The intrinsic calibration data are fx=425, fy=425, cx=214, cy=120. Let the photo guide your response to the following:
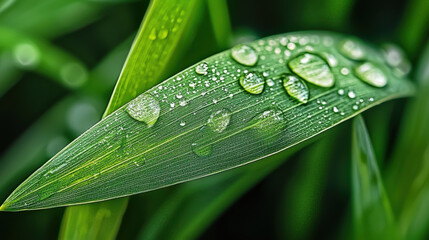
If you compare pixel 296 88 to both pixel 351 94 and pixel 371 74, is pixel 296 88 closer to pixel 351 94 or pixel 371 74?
pixel 351 94

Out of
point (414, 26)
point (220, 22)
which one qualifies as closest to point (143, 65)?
point (220, 22)

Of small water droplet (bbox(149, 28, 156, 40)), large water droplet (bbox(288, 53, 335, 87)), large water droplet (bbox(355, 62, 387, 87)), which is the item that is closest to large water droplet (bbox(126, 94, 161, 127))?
small water droplet (bbox(149, 28, 156, 40))

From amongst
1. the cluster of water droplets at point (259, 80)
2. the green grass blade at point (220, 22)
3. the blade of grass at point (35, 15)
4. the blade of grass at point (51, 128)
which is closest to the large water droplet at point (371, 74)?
the cluster of water droplets at point (259, 80)

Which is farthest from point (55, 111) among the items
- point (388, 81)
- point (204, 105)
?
point (388, 81)

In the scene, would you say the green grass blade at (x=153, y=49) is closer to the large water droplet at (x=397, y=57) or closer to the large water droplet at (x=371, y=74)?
the large water droplet at (x=371, y=74)

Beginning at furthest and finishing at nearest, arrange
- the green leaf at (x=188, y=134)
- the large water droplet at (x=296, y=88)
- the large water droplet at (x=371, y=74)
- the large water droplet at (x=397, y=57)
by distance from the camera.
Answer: the large water droplet at (x=397, y=57) < the large water droplet at (x=371, y=74) < the large water droplet at (x=296, y=88) < the green leaf at (x=188, y=134)

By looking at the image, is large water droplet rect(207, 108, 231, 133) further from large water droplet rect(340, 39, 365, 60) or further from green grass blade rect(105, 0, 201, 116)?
large water droplet rect(340, 39, 365, 60)
